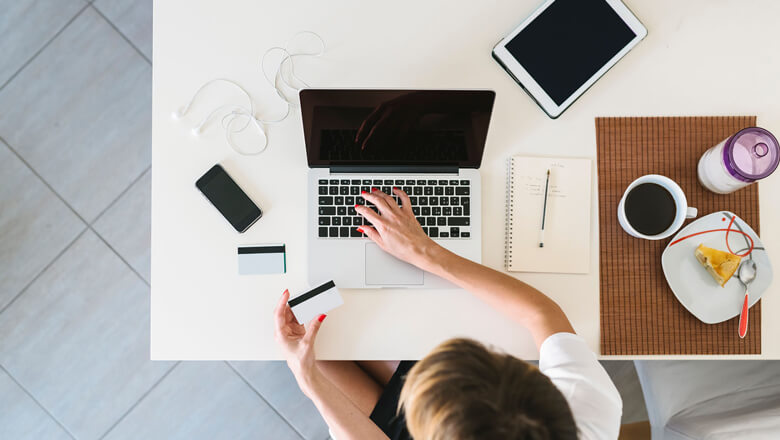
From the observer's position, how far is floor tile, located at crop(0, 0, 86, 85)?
5.21 feet

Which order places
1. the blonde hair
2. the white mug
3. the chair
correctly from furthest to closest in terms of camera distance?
the chair → the white mug → the blonde hair

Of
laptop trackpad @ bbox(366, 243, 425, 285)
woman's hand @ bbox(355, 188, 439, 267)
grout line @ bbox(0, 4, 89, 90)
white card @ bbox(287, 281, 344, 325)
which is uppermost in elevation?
grout line @ bbox(0, 4, 89, 90)

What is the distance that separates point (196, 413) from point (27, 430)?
1.75ft

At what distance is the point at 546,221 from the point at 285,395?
1.05 meters

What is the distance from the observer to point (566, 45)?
3.14 feet

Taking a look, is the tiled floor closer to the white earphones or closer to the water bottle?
the white earphones

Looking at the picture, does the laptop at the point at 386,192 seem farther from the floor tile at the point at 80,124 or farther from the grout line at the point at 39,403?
the grout line at the point at 39,403

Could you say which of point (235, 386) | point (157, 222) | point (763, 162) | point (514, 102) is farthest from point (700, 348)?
point (235, 386)

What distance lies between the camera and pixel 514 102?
981 millimetres

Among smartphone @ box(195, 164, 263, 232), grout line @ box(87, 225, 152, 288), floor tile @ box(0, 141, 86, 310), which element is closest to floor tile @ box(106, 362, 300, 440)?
grout line @ box(87, 225, 152, 288)

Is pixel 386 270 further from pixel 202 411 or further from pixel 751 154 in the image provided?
pixel 202 411

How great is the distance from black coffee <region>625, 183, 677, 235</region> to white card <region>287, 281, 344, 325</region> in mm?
584

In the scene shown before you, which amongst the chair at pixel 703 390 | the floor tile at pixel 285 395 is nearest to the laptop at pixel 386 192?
the chair at pixel 703 390

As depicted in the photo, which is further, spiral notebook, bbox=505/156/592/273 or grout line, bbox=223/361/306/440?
grout line, bbox=223/361/306/440
